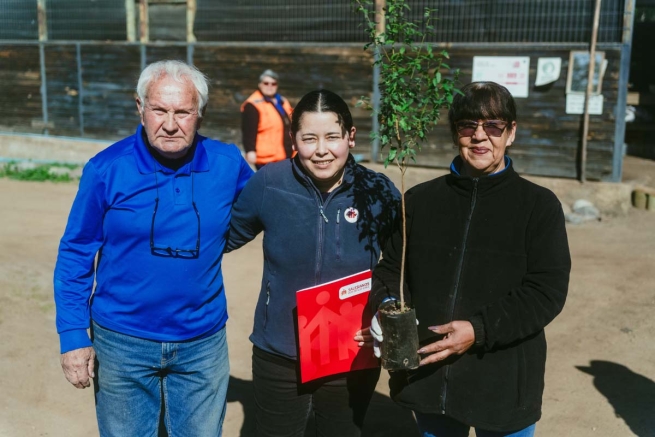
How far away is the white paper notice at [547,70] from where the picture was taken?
32.6 feet

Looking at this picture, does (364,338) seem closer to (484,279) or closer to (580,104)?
(484,279)

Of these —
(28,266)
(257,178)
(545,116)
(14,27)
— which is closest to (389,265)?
(257,178)

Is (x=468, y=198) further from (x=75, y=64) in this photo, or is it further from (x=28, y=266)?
(x=75, y=64)

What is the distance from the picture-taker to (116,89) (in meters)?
13.9

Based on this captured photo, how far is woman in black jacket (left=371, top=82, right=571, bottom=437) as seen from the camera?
2.54 m

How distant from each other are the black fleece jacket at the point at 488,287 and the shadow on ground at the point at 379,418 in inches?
64.5

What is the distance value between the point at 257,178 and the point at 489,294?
1.01m

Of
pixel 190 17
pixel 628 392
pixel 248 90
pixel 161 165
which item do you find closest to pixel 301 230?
pixel 161 165

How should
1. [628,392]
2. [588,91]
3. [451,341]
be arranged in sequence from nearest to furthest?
[451,341], [628,392], [588,91]

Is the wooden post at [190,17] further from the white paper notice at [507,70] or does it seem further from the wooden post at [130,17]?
the white paper notice at [507,70]

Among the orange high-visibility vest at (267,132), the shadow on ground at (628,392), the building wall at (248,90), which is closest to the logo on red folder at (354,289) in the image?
the shadow on ground at (628,392)

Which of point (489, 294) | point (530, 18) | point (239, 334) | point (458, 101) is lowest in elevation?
point (239, 334)

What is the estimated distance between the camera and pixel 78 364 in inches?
109

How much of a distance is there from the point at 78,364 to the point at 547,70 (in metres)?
8.52
